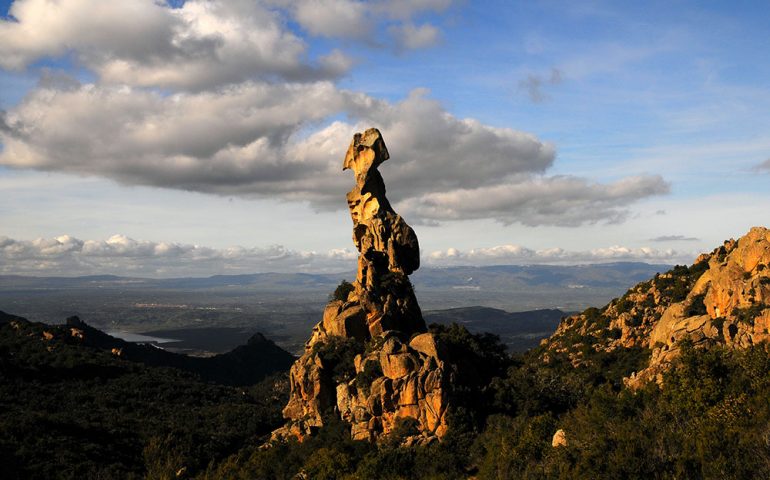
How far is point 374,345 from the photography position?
191 feet

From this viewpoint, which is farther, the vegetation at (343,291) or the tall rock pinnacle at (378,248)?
the vegetation at (343,291)

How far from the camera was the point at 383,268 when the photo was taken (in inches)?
2601

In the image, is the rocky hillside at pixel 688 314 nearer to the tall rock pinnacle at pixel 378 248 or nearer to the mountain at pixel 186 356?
the tall rock pinnacle at pixel 378 248

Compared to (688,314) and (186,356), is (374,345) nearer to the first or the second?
(688,314)

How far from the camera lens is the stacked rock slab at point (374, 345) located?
51.1 metres

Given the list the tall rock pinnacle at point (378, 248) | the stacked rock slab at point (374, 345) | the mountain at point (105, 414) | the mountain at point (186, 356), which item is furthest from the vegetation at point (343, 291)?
the mountain at point (186, 356)

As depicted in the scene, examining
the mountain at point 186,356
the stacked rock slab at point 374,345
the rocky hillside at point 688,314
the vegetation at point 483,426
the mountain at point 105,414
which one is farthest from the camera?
the mountain at point 186,356

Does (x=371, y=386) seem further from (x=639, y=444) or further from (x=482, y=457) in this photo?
(x=639, y=444)

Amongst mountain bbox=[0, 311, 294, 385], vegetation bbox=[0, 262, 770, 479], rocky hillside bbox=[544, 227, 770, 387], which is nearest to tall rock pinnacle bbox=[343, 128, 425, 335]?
vegetation bbox=[0, 262, 770, 479]

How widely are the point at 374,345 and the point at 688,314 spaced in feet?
102

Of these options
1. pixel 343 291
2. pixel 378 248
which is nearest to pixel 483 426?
pixel 378 248

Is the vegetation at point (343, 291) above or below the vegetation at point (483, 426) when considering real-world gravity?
above

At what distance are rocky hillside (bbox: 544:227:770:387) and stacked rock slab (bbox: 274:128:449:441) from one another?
17.4 m

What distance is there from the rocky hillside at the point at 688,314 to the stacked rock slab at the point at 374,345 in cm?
1742
